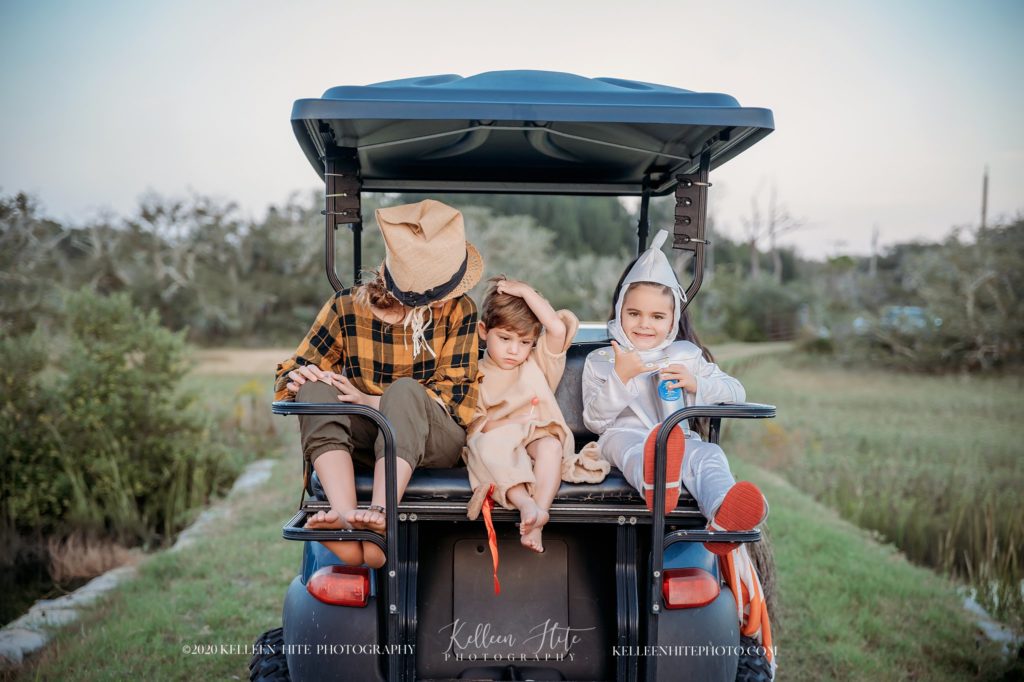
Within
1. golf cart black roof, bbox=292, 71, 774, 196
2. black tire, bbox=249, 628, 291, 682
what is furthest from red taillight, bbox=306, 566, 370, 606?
golf cart black roof, bbox=292, 71, 774, 196

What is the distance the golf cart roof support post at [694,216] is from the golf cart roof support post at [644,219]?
791 millimetres

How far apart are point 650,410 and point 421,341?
2.92 feet

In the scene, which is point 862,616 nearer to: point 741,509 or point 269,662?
point 741,509

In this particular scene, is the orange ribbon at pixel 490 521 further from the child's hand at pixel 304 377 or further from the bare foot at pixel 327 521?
the child's hand at pixel 304 377

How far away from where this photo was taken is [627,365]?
3.16 meters

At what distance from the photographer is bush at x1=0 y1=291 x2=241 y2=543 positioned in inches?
246

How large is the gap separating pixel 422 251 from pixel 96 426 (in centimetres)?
459

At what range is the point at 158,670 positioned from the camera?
12.1 feet

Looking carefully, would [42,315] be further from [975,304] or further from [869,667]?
[975,304]

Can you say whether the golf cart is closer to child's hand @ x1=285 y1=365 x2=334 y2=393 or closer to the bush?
child's hand @ x1=285 y1=365 x2=334 y2=393

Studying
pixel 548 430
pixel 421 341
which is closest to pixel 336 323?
pixel 421 341

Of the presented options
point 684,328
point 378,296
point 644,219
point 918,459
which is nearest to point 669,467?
point 378,296

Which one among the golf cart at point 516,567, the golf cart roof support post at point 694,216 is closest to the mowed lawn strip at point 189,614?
the golf cart at point 516,567

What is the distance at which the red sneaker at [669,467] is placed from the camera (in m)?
2.43
